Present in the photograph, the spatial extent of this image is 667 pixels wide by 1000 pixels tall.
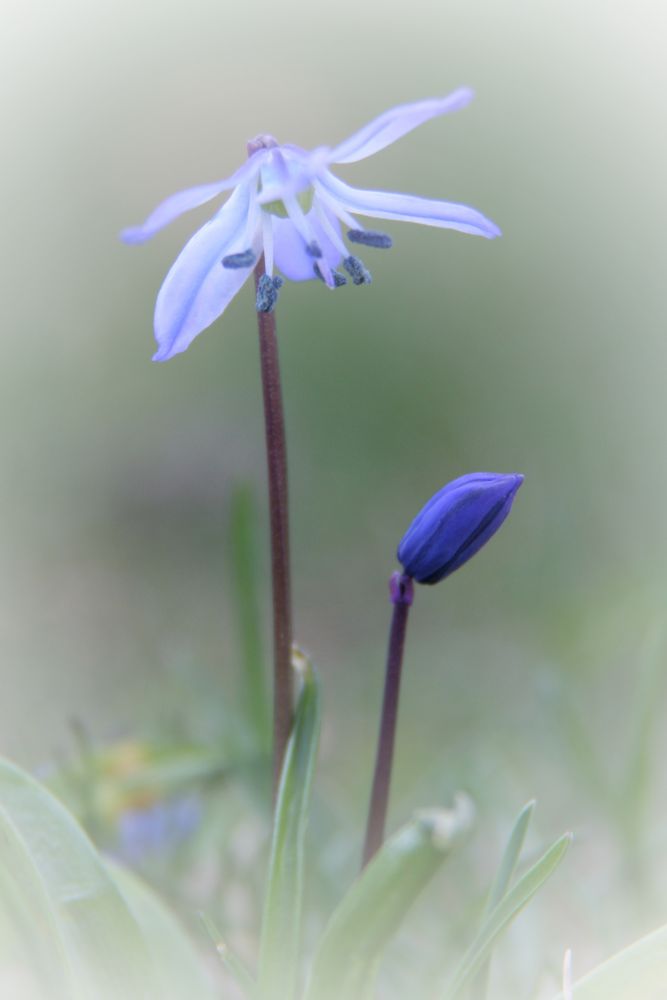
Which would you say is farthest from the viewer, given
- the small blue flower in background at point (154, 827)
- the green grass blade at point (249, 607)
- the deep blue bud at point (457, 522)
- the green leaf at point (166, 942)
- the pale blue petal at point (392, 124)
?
the small blue flower in background at point (154, 827)

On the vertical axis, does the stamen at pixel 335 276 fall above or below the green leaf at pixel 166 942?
above

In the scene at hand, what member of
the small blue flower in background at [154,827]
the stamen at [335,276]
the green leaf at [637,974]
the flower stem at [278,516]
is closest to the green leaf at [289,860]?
the flower stem at [278,516]

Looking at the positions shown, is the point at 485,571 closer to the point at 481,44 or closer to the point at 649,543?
the point at 649,543

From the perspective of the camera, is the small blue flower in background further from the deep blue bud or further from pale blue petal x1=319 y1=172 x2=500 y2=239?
pale blue petal x1=319 y1=172 x2=500 y2=239

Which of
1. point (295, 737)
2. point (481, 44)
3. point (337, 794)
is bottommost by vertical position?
point (337, 794)

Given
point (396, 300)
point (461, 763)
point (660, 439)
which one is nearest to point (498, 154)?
point (396, 300)

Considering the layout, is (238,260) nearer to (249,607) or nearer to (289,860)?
(289,860)

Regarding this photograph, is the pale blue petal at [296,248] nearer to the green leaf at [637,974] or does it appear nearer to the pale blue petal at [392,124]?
the pale blue petal at [392,124]

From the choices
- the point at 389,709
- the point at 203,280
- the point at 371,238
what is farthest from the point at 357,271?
the point at 389,709
